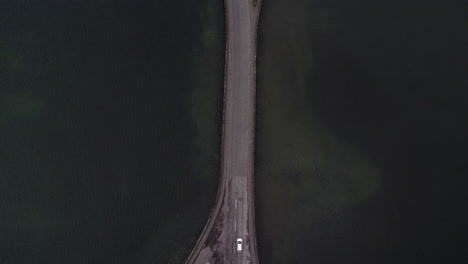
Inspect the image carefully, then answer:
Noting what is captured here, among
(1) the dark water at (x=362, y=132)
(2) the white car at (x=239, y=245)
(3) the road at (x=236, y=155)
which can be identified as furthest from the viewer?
(1) the dark water at (x=362, y=132)

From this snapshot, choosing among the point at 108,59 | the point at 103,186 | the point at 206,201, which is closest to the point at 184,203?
the point at 206,201

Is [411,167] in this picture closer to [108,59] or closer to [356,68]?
[356,68]

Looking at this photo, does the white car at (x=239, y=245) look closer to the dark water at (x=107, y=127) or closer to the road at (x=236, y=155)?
the road at (x=236, y=155)

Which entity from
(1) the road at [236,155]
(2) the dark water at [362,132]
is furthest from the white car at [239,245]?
(2) the dark water at [362,132]

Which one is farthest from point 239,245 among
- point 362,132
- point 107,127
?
point 107,127

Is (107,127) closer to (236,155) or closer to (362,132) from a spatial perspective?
(236,155)

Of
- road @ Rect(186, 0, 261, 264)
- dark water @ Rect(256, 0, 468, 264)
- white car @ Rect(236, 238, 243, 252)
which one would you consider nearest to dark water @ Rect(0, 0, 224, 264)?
road @ Rect(186, 0, 261, 264)
